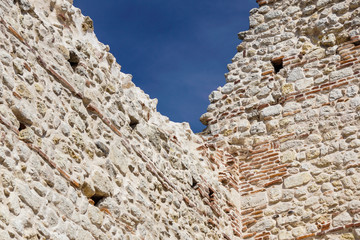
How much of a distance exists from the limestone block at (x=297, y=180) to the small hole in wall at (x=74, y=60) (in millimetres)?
3532

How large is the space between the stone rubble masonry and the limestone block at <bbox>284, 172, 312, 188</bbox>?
2 cm

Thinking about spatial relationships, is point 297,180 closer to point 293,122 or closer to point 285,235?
point 285,235

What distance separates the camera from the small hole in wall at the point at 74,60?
6.57m

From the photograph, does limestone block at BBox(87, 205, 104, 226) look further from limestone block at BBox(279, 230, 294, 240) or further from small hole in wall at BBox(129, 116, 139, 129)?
limestone block at BBox(279, 230, 294, 240)

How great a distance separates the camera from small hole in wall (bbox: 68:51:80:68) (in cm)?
657

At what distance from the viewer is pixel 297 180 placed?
8633mm

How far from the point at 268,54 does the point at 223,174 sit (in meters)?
2.38

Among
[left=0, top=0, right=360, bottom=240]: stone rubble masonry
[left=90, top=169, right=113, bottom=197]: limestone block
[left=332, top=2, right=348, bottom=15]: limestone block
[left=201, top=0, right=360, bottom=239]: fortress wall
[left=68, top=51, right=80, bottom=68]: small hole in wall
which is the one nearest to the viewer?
[left=0, top=0, right=360, bottom=240]: stone rubble masonry

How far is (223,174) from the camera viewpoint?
8914 millimetres

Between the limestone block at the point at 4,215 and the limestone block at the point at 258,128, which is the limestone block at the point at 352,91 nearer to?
the limestone block at the point at 258,128

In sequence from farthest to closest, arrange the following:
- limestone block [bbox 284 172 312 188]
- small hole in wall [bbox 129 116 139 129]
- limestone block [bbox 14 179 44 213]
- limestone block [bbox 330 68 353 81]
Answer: limestone block [bbox 330 68 353 81]
limestone block [bbox 284 172 312 188]
small hole in wall [bbox 129 116 139 129]
limestone block [bbox 14 179 44 213]

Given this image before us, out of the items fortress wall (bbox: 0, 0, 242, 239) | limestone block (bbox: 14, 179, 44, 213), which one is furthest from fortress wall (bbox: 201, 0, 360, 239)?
limestone block (bbox: 14, 179, 44, 213)

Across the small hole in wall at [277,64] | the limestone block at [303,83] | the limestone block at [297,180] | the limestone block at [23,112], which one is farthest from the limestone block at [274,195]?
the limestone block at [23,112]

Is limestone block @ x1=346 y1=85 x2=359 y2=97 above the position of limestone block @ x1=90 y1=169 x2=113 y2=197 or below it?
above
